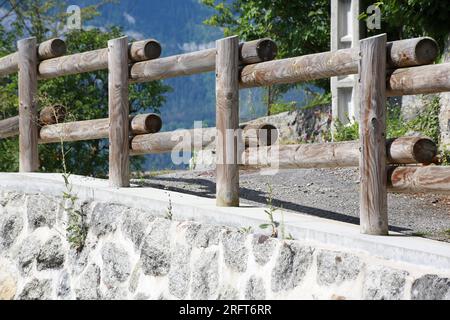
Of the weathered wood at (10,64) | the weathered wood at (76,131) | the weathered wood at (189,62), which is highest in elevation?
the weathered wood at (10,64)

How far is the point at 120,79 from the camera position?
7172 mm

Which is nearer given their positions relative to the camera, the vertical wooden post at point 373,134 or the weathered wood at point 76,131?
the vertical wooden post at point 373,134

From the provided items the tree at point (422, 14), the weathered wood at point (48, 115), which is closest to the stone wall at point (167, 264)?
the weathered wood at point (48, 115)

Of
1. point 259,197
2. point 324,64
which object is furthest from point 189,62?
point 259,197

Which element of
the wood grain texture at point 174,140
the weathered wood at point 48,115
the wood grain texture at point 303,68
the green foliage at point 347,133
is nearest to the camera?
the wood grain texture at point 303,68

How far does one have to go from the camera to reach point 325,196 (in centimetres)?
838

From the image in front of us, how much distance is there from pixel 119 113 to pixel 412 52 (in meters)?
3.09

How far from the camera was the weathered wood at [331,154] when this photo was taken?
499 cm

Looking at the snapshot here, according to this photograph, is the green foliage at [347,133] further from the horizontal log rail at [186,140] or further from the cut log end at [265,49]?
the cut log end at [265,49]

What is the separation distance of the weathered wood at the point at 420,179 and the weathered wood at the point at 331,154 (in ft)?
0.22

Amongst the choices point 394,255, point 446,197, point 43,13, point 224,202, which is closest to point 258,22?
point 43,13

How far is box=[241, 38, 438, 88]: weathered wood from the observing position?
4938 millimetres

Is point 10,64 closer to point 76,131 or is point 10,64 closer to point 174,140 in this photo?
point 76,131

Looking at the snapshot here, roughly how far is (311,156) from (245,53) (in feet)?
3.25
